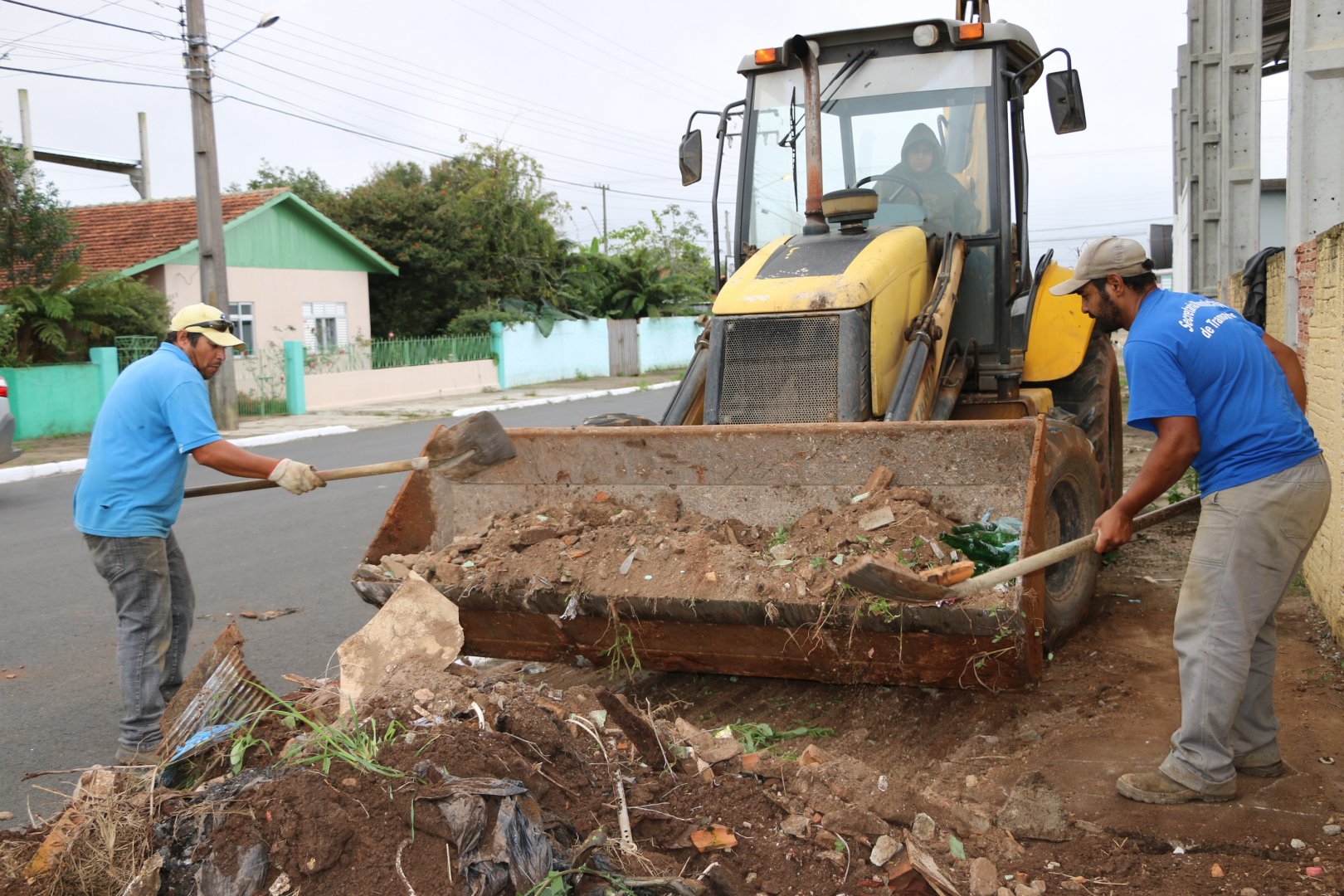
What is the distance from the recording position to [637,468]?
205 inches

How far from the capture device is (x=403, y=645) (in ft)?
13.9

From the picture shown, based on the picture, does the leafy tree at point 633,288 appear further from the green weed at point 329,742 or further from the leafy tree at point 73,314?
the green weed at point 329,742

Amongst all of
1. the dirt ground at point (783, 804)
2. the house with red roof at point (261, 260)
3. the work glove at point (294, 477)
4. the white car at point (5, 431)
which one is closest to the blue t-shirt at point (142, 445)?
the work glove at point (294, 477)

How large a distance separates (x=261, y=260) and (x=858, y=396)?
2248cm

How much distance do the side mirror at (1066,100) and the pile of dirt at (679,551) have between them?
2.54 metres

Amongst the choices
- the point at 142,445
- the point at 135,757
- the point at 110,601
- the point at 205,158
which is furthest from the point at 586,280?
the point at 135,757

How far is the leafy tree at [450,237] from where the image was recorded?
29.8m

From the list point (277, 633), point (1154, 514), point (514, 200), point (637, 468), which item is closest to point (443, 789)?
point (637, 468)

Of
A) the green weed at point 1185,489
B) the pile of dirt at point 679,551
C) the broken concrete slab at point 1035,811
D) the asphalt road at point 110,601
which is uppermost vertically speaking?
the pile of dirt at point 679,551

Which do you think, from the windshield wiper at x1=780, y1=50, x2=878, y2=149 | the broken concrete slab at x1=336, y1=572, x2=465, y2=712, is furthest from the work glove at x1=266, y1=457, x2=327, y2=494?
the windshield wiper at x1=780, y1=50, x2=878, y2=149

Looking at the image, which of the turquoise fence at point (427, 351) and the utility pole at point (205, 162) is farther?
the turquoise fence at point (427, 351)

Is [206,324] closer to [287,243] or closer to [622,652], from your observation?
[622,652]

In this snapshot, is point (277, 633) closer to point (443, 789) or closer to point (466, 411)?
point (443, 789)

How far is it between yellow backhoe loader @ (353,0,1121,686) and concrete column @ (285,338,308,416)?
16940 millimetres
